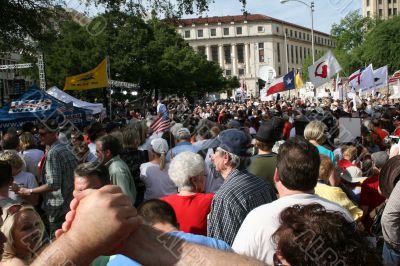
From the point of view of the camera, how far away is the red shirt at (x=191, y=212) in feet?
12.9

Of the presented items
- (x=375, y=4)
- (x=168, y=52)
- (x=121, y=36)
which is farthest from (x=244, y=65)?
(x=121, y=36)

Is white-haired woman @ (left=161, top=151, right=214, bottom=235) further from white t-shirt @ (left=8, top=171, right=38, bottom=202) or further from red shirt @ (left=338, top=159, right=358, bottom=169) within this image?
red shirt @ (left=338, top=159, right=358, bottom=169)

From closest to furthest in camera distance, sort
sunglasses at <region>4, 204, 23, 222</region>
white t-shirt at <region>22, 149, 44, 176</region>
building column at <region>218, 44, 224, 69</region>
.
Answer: sunglasses at <region>4, 204, 23, 222</region> → white t-shirt at <region>22, 149, 44, 176</region> → building column at <region>218, 44, 224, 69</region>

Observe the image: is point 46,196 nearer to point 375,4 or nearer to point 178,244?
point 178,244

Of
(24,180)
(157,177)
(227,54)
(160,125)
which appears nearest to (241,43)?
(227,54)

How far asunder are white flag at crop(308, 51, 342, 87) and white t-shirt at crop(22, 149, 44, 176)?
1063cm

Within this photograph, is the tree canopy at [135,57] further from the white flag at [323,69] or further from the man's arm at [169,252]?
the man's arm at [169,252]

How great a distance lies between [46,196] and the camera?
5438 millimetres

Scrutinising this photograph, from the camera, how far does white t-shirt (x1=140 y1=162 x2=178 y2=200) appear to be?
5570 millimetres

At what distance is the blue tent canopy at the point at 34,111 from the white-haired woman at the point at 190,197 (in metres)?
8.29

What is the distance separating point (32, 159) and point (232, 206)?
13.4 ft

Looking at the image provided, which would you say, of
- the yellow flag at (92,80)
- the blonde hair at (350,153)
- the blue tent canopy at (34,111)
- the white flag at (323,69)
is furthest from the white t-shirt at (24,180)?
the white flag at (323,69)

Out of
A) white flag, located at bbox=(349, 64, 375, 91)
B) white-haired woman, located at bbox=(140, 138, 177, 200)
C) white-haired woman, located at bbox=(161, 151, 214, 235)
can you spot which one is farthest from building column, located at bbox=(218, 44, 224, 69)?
white-haired woman, located at bbox=(161, 151, 214, 235)

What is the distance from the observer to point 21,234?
9.70 ft
